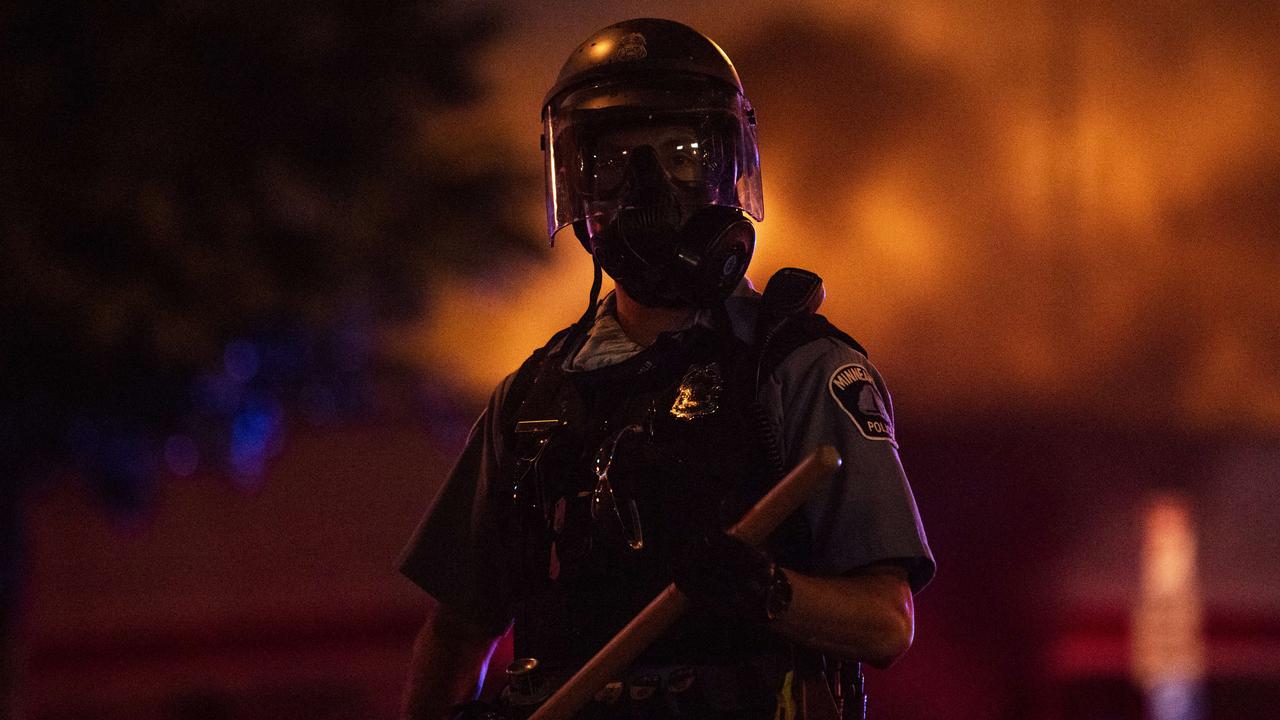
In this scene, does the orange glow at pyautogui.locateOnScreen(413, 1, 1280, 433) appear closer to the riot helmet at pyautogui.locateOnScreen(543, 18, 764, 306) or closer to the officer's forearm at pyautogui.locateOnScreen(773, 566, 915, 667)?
the riot helmet at pyautogui.locateOnScreen(543, 18, 764, 306)

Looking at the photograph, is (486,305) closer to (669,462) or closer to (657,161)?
(657,161)

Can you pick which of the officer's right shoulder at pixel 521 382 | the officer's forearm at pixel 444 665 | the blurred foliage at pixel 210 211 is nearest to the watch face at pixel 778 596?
the officer's right shoulder at pixel 521 382

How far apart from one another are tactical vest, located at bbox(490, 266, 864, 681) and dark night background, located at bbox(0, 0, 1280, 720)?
10.9 feet

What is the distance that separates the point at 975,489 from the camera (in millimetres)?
6242

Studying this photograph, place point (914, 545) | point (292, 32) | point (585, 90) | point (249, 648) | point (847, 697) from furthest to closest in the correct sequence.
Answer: point (249, 648), point (292, 32), point (585, 90), point (847, 697), point (914, 545)

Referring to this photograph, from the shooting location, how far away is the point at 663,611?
1597 mm

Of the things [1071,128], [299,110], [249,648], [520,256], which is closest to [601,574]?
[299,110]

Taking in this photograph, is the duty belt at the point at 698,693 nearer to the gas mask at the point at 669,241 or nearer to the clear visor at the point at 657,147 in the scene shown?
the gas mask at the point at 669,241

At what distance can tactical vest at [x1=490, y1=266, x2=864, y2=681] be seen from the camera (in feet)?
5.81

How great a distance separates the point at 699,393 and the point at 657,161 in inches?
17.1

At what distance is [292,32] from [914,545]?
13.8 feet

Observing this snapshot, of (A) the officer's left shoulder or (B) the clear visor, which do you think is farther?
(B) the clear visor

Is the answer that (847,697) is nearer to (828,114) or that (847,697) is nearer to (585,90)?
(585,90)

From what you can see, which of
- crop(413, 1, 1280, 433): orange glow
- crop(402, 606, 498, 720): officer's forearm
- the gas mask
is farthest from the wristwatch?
crop(413, 1, 1280, 433): orange glow
